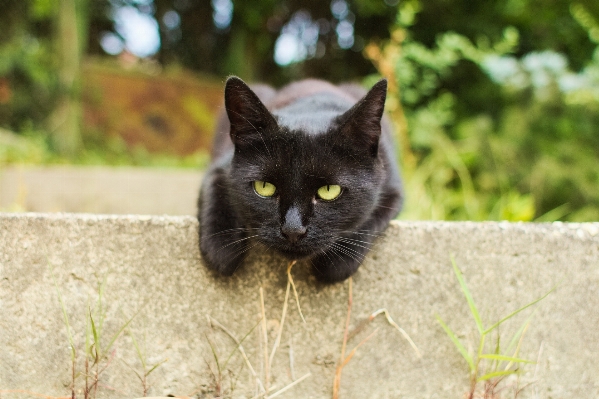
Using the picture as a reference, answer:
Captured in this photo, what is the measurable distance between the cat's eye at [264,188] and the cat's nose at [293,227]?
0.09 m

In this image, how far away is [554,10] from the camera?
13.6ft

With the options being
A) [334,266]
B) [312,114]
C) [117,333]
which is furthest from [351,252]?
[117,333]

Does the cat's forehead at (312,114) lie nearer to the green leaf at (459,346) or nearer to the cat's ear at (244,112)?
the cat's ear at (244,112)

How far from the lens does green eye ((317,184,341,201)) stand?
1148mm

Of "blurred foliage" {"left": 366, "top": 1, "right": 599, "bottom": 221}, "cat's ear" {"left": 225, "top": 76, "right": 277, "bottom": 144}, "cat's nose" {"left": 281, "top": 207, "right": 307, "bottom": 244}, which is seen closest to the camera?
"cat's nose" {"left": 281, "top": 207, "right": 307, "bottom": 244}

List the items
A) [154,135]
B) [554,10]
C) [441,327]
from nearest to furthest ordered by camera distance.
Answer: [441,327] → [554,10] → [154,135]

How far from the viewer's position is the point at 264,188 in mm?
1163

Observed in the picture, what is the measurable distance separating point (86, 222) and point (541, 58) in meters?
3.69

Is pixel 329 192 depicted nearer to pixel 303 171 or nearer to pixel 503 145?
pixel 303 171

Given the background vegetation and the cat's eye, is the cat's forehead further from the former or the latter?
the background vegetation

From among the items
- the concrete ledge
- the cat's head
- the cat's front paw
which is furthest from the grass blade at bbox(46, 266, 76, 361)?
the cat's front paw

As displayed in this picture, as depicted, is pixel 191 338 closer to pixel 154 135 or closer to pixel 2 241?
pixel 2 241

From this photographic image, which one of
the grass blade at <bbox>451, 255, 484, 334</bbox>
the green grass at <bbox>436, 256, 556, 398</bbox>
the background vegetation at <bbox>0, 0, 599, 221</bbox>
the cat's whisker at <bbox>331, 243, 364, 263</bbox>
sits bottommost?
the background vegetation at <bbox>0, 0, 599, 221</bbox>

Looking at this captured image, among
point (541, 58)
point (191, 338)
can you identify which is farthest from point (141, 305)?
point (541, 58)
